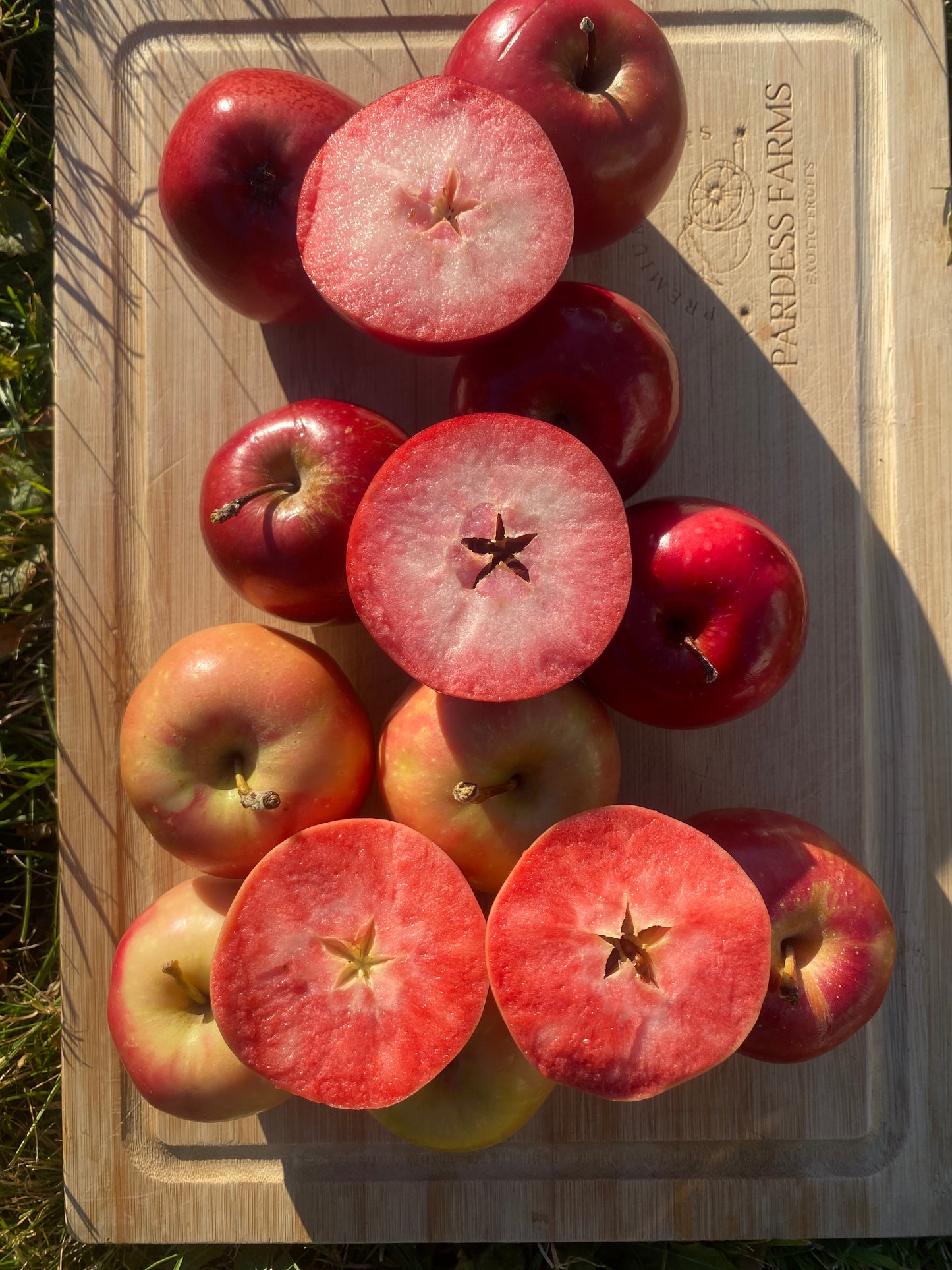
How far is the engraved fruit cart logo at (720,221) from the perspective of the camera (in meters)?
1.30

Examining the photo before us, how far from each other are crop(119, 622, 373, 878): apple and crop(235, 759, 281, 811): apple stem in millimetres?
18

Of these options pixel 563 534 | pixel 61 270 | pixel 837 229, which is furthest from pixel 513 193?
pixel 61 270

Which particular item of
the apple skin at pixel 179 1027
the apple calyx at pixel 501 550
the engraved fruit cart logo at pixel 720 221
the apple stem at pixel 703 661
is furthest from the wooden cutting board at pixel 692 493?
the apple calyx at pixel 501 550

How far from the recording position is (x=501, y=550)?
0.94 m

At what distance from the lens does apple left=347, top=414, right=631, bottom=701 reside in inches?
37.4

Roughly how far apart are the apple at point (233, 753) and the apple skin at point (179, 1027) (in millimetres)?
100

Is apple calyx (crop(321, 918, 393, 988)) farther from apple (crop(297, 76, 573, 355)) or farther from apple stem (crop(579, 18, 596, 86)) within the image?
apple stem (crop(579, 18, 596, 86))

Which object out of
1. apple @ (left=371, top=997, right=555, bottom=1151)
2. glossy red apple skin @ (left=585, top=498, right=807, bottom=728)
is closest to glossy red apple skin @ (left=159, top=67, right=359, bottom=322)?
glossy red apple skin @ (left=585, top=498, right=807, bottom=728)

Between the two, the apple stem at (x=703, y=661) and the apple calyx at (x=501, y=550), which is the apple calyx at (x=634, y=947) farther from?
the apple calyx at (x=501, y=550)

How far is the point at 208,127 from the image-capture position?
3.60ft

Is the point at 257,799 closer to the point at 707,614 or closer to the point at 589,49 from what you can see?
the point at 707,614

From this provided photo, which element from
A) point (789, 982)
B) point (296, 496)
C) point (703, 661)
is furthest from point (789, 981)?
point (296, 496)

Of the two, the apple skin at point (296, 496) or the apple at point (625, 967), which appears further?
the apple skin at point (296, 496)

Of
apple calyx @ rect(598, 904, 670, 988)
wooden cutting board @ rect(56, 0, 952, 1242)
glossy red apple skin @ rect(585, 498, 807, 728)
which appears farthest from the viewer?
wooden cutting board @ rect(56, 0, 952, 1242)
